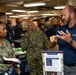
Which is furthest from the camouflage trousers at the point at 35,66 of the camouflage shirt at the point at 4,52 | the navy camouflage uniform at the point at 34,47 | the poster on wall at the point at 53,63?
the poster on wall at the point at 53,63

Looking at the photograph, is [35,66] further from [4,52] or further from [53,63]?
[53,63]

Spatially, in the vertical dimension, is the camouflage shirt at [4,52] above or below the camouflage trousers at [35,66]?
above

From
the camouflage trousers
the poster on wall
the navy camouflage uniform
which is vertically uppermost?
the poster on wall

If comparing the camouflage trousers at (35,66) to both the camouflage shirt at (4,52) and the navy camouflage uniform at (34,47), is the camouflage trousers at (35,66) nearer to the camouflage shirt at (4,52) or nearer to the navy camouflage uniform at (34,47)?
the navy camouflage uniform at (34,47)

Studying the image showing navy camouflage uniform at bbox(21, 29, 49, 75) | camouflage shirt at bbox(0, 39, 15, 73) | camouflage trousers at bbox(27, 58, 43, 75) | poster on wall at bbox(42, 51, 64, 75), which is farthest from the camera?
camouflage trousers at bbox(27, 58, 43, 75)

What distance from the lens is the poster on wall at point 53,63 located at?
246 cm

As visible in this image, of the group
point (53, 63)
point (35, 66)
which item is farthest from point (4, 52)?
point (35, 66)

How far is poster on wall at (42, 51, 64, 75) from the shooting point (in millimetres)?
2465

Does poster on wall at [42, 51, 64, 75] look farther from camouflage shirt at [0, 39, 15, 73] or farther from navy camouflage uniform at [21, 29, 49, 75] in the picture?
navy camouflage uniform at [21, 29, 49, 75]

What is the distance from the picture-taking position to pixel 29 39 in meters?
5.00

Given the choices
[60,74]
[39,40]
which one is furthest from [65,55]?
[39,40]

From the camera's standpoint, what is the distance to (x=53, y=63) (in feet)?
8.20

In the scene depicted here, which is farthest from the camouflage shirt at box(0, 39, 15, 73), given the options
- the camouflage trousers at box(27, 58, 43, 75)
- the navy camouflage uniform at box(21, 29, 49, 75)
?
the camouflage trousers at box(27, 58, 43, 75)

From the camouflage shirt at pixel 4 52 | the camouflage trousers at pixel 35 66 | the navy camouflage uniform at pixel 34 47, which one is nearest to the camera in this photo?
the camouflage shirt at pixel 4 52
